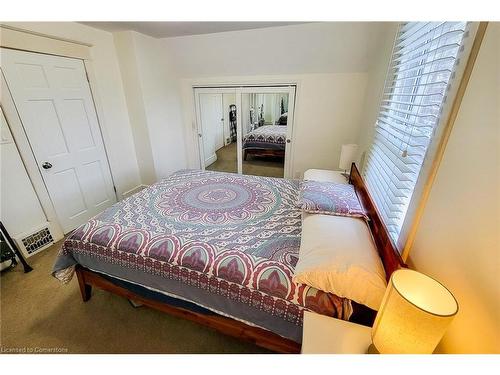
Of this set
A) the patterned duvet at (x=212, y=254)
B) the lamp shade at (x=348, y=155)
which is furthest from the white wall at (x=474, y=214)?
the lamp shade at (x=348, y=155)

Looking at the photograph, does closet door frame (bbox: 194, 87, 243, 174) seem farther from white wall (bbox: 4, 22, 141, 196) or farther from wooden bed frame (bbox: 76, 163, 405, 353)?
wooden bed frame (bbox: 76, 163, 405, 353)

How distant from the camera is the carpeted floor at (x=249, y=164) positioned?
3973 mm

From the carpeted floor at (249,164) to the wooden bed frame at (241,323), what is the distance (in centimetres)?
246

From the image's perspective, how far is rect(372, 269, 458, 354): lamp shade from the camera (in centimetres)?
55

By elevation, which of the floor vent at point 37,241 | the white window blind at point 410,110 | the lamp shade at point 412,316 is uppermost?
the white window blind at point 410,110

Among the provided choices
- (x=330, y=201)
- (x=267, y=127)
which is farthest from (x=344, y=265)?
(x=267, y=127)

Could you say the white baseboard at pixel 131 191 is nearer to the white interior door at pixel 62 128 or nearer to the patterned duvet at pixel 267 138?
the white interior door at pixel 62 128

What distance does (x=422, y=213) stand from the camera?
3.09 feet

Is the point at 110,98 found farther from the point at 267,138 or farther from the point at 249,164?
the point at 249,164

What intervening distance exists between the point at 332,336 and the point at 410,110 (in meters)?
1.31

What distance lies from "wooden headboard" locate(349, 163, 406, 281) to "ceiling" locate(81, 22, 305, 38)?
2.08m
